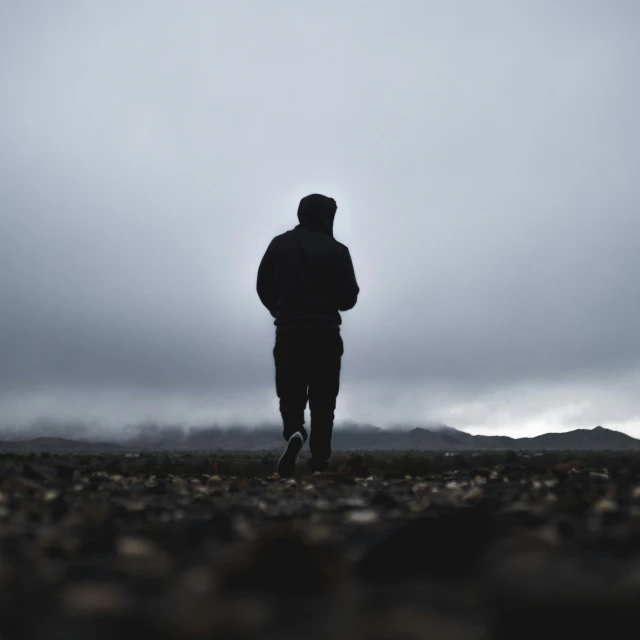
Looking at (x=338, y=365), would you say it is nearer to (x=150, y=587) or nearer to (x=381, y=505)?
(x=381, y=505)

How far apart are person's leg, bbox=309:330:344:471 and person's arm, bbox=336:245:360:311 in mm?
405

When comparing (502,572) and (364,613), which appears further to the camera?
(502,572)

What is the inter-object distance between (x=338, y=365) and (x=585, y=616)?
7.71 metres

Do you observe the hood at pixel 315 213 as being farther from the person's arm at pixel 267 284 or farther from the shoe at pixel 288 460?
the shoe at pixel 288 460

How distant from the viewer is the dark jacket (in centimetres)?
872

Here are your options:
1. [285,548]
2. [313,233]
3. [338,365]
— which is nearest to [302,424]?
[338,365]

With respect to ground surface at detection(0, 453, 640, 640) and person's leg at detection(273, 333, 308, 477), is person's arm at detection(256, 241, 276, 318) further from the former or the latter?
ground surface at detection(0, 453, 640, 640)

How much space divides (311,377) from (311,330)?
61 centimetres

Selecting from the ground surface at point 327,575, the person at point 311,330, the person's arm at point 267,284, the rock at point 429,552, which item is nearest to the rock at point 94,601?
the ground surface at point 327,575

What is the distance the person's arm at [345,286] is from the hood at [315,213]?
0.68 meters

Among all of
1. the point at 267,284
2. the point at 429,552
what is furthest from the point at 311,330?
the point at 429,552

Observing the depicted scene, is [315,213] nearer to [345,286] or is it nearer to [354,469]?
[345,286]

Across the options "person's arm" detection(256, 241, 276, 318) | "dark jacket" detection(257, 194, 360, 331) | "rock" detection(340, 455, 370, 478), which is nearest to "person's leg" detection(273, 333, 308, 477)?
"dark jacket" detection(257, 194, 360, 331)

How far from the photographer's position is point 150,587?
1.57 meters
